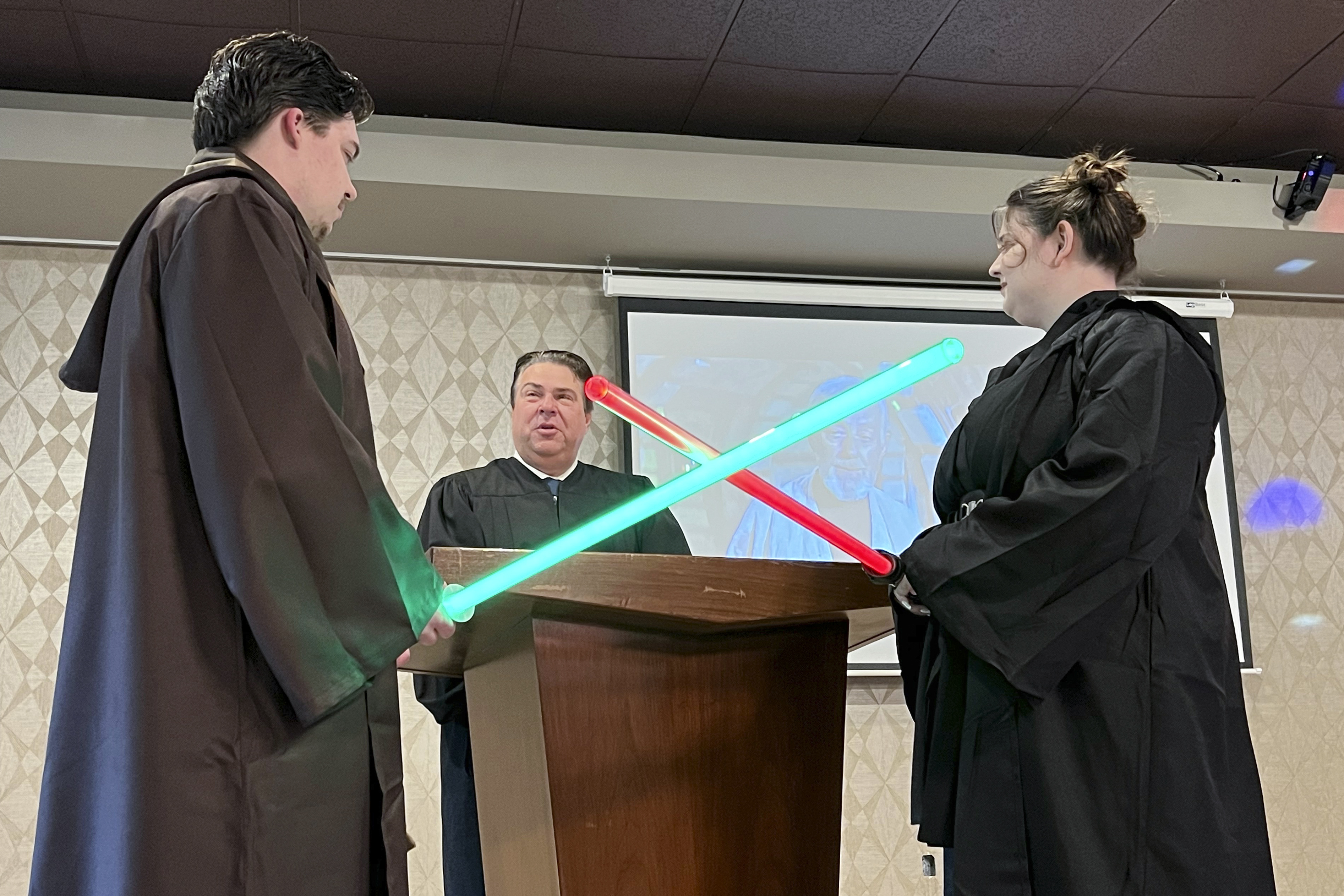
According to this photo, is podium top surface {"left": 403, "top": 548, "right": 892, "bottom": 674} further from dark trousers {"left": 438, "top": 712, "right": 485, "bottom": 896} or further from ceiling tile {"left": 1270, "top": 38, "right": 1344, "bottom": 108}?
ceiling tile {"left": 1270, "top": 38, "right": 1344, "bottom": 108}

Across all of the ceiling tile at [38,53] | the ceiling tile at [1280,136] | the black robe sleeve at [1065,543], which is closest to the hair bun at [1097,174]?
the black robe sleeve at [1065,543]

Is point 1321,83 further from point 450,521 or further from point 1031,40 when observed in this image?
point 450,521

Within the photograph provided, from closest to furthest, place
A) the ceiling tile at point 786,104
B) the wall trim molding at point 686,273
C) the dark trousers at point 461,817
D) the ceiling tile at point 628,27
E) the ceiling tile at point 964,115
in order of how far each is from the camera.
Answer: the dark trousers at point 461,817 → the ceiling tile at point 628,27 → the ceiling tile at point 786,104 → the ceiling tile at point 964,115 → the wall trim molding at point 686,273

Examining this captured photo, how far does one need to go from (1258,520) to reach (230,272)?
4.16 m

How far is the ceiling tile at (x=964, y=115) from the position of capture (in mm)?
4031

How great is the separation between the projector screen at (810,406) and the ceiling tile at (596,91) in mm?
629

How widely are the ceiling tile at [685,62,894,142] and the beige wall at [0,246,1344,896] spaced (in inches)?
29.7

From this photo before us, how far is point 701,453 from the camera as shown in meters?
1.61

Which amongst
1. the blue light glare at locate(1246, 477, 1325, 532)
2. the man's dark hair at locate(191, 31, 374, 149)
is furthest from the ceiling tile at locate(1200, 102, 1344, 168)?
the man's dark hair at locate(191, 31, 374, 149)

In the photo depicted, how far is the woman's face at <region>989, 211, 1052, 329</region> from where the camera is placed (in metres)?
2.16

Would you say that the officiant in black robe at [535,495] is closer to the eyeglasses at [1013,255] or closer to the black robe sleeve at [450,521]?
the black robe sleeve at [450,521]

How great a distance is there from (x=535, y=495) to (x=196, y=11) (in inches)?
63.6

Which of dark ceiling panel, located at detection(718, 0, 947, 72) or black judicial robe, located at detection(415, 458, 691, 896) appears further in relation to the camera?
dark ceiling panel, located at detection(718, 0, 947, 72)

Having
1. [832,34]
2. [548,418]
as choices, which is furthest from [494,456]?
[832,34]
